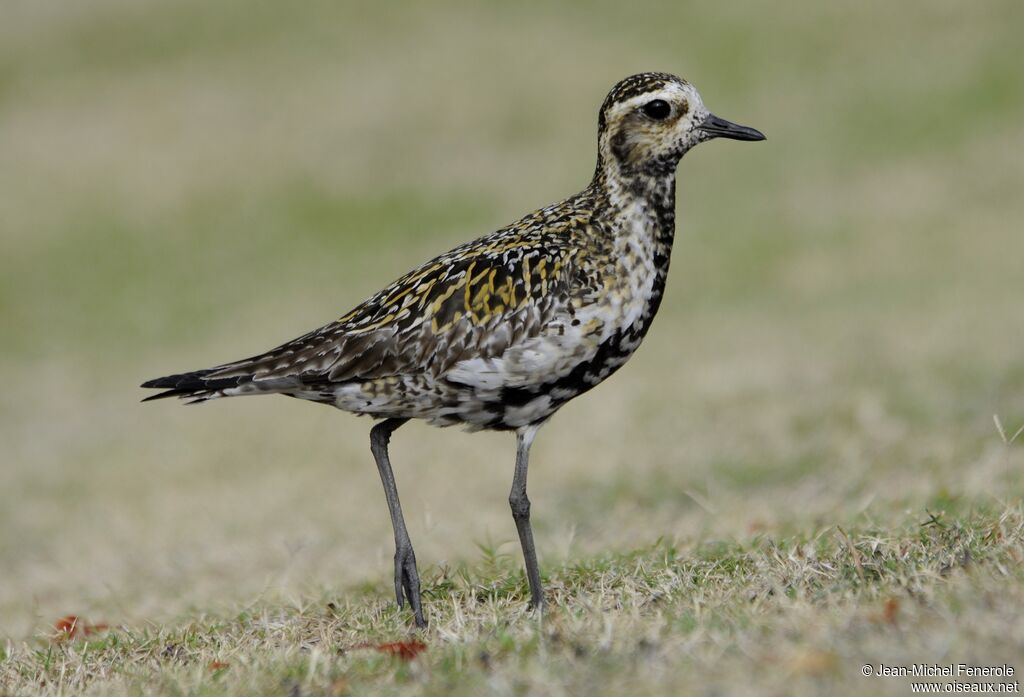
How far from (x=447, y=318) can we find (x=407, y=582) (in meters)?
1.28

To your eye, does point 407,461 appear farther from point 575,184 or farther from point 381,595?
point 575,184

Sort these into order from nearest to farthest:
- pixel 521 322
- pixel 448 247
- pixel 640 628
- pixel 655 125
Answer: pixel 640 628
pixel 521 322
pixel 655 125
pixel 448 247

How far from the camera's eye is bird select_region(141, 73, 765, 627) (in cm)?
604

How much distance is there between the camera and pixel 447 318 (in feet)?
20.4

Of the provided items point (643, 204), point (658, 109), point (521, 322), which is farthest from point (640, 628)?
point (658, 109)

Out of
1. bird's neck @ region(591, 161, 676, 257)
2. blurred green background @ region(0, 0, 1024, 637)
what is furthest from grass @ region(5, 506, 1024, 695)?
bird's neck @ region(591, 161, 676, 257)

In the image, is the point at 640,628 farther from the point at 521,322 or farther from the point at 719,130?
the point at 719,130

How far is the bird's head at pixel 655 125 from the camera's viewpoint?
6512 millimetres

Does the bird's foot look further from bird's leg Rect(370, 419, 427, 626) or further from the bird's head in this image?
the bird's head

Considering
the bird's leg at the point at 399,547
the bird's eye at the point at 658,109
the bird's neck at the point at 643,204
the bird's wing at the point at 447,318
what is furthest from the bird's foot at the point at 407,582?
the bird's eye at the point at 658,109

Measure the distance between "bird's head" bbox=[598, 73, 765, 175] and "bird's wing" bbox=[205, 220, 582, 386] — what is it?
0.52 m

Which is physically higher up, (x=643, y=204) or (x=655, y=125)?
(x=655, y=125)

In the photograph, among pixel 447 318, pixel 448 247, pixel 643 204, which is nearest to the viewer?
pixel 447 318

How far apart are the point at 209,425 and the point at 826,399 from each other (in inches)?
→ 332
